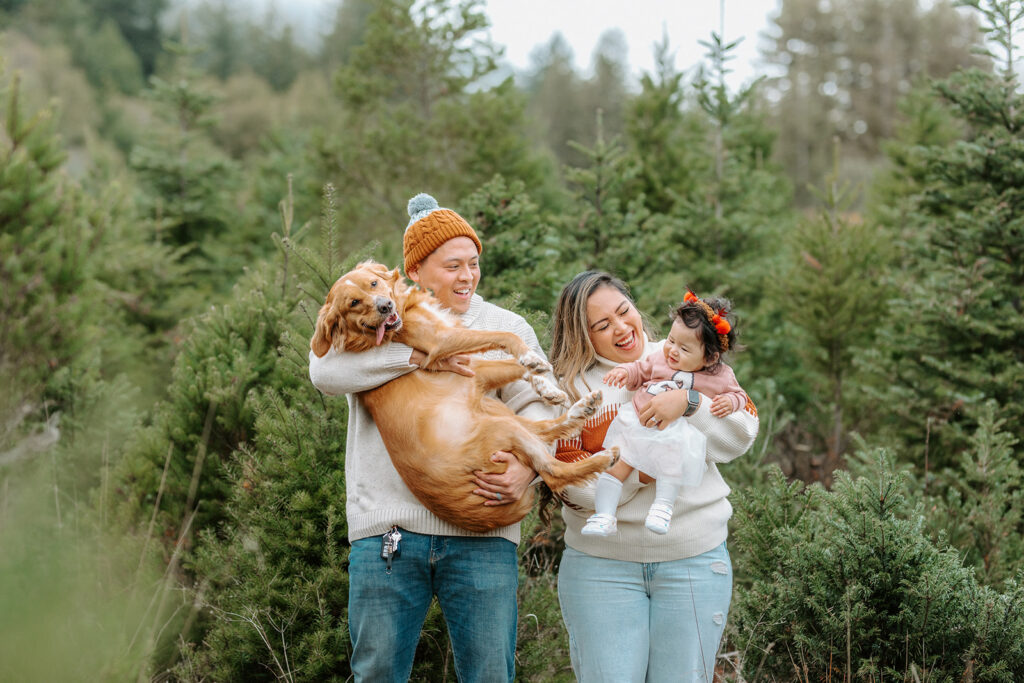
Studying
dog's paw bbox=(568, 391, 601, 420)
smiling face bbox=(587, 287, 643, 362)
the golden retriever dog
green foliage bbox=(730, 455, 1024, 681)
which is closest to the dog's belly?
the golden retriever dog

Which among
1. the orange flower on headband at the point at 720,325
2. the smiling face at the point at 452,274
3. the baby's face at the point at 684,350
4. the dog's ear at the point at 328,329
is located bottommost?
the baby's face at the point at 684,350

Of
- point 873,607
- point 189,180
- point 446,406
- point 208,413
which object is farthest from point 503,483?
point 189,180

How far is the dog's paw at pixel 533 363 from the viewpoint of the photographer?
268 centimetres

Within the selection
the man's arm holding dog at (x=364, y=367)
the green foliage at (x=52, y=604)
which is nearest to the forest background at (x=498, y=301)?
the green foliage at (x=52, y=604)

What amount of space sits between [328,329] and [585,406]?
964mm

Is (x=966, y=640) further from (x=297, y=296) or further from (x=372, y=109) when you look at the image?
(x=372, y=109)

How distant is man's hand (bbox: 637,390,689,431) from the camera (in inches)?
114

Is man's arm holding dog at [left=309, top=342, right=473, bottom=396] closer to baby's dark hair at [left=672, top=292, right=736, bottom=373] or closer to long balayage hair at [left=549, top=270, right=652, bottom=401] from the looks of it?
long balayage hair at [left=549, top=270, right=652, bottom=401]

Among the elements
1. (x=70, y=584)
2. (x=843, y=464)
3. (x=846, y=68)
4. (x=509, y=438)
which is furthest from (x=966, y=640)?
(x=846, y=68)

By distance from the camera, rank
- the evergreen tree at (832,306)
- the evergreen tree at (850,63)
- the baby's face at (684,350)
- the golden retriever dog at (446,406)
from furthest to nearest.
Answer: the evergreen tree at (850,63) → the evergreen tree at (832,306) → the baby's face at (684,350) → the golden retriever dog at (446,406)

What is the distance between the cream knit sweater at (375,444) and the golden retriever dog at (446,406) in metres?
0.05

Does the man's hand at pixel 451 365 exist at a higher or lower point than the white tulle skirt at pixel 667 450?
higher

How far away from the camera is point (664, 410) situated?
2.90 m

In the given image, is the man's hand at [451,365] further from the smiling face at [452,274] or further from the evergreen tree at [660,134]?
→ the evergreen tree at [660,134]
